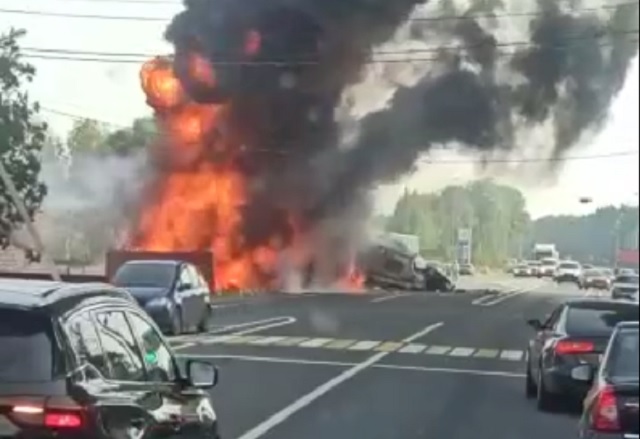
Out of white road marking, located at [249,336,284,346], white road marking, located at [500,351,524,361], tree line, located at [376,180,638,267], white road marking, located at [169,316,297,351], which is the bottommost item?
white road marking, located at [500,351,524,361]

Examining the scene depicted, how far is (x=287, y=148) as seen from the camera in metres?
55.8

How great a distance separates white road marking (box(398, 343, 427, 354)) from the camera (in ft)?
89.5

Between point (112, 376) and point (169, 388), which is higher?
point (112, 376)

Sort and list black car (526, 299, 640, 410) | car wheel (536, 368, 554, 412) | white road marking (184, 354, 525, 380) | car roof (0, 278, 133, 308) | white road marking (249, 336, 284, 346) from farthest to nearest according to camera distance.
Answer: white road marking (249, 336, 284, 346), white road marking (184, 354, 525, 380), car wheel (536, 368, 554, 412), black car (526, 299, 640, 410), car roof (0, 278, 133, 308)

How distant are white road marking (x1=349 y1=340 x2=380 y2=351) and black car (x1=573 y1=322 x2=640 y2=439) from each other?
62.4 ft

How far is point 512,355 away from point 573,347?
1062 centimetres

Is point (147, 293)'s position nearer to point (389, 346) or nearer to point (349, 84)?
point (389, 346)

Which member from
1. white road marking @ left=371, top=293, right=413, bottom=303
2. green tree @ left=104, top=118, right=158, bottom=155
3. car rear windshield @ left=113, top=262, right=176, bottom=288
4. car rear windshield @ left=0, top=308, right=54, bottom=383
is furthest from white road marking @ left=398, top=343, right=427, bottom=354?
green tree @ left=104, top=118, right=158, bottom=155

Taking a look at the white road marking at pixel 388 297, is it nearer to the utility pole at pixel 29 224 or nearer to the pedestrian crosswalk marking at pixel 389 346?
the pedestrian crosswalk marking at pixel 389 346

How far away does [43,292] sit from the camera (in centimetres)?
748

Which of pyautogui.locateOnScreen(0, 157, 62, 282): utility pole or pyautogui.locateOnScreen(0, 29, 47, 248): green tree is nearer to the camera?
pyautogui.locateOnScreen(0, 157, 62, 282): utility pole

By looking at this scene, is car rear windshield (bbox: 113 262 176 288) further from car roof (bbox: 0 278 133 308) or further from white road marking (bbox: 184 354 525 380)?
car roof (bbox: 0 278 133 308)

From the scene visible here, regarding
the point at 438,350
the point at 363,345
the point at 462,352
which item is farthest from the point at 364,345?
the point at 462,352

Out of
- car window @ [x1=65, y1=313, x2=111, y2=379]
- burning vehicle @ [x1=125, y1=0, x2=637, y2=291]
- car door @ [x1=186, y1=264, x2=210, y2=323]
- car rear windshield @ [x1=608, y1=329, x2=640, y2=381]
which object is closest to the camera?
car rear windshield @ [x1=608, y1=329, x2=640, y2=381]
